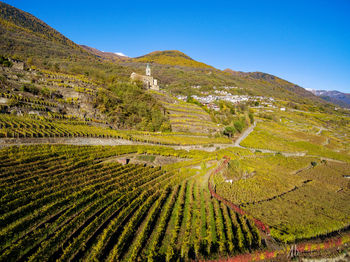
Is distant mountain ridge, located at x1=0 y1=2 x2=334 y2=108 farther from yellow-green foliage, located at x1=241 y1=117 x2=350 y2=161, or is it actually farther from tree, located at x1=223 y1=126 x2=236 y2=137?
yellow-green foliage, located at x1=241 y1=117 x2=350 y2=161

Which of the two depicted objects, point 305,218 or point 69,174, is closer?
point 69,174

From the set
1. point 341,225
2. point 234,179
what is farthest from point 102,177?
point 341,225

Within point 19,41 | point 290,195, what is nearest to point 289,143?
point 290,195

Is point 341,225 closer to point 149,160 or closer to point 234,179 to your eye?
point 234,179

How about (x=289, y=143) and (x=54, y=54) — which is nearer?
(x=289, y=143)

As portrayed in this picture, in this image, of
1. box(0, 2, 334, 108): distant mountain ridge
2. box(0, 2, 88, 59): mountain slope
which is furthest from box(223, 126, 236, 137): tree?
box(0, 2, 88, 59): mountain slope

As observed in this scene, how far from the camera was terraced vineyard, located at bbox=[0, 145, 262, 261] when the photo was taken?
11039mm

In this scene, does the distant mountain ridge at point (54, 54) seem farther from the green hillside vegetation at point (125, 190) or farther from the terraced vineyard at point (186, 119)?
the green hillside vegetation at point (125, 190)

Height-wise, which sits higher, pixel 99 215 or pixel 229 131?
pixel 229 131

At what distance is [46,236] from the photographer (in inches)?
447

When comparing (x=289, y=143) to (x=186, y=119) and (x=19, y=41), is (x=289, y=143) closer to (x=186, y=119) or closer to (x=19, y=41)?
(x=186, y=119)

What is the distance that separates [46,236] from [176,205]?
10.9 meters

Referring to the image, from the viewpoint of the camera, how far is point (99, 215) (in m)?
13.8

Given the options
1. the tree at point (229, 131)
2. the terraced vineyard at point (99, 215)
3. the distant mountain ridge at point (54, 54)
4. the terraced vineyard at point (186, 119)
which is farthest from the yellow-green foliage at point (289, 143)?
the distant mountain ridge at point (54, 54)
